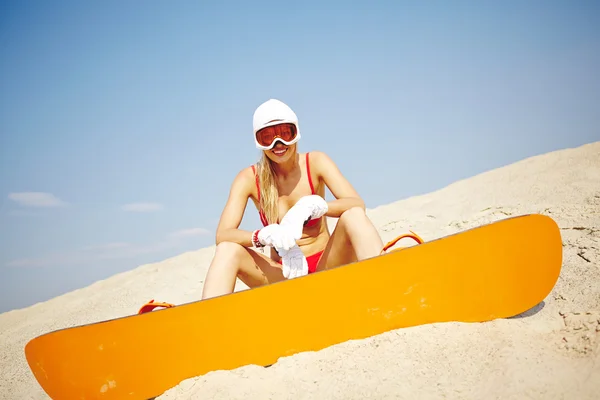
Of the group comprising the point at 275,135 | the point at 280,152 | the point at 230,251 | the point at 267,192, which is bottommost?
the point at 230,251

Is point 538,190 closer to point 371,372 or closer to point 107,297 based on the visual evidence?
point 371,372

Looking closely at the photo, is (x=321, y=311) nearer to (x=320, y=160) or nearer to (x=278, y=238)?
(x=278, y=238)

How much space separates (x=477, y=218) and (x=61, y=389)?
422 centimetres

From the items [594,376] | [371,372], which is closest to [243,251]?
[371,372]

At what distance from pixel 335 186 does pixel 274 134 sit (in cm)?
55

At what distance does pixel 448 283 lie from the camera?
2.14 m

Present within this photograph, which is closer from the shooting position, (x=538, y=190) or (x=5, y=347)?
(x=5, y=347)

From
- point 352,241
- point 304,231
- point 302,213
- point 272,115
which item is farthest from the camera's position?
point 304,231

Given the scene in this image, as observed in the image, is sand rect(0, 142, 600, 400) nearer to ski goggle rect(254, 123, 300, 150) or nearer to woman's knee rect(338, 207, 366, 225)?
woman's knee rect(338, 207, 366, 225)

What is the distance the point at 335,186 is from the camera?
9.89ft

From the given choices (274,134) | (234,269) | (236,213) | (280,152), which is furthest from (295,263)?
(274,134)

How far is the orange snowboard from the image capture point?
212cm

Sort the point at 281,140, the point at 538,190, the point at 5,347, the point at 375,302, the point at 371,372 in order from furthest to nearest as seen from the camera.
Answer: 1. the point at 538,190
2. the point at 5,347
3. the point at 281,140
4. the point at 375,302
5. the point at 371,372

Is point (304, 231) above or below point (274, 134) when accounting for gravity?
below
